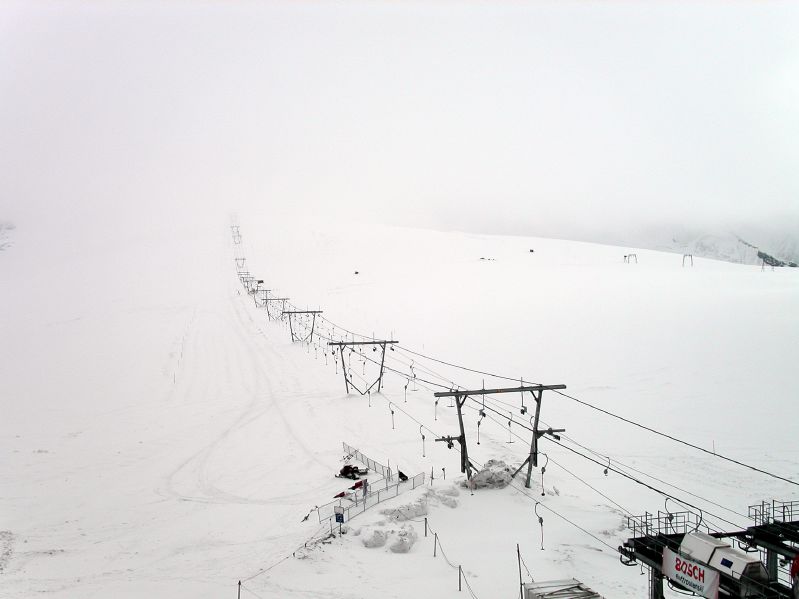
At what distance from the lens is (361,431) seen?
26391 millimetres

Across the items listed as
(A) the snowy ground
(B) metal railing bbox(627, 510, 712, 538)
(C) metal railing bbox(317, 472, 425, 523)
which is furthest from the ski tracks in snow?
(B) metal railing bbox(627, 510, 712, 538)

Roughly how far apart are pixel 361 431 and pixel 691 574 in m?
17.1

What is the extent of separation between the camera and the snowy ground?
608 inches

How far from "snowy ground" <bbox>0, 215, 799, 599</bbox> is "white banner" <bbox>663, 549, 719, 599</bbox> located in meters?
3.16

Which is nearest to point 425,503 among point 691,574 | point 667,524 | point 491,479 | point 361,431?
point 491,479

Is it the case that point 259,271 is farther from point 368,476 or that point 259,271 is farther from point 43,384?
point 368,476

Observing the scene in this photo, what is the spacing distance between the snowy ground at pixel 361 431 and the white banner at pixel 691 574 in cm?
316

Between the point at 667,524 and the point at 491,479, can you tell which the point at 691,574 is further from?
the point at 491,479

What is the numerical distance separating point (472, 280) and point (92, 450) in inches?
1944

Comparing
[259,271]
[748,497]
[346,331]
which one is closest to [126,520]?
[748,497]

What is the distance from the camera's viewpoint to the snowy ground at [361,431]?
15.5 meters

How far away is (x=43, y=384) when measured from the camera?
113 ft

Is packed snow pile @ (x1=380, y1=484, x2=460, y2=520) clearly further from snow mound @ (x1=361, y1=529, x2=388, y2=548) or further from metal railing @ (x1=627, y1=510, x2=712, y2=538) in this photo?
metal railing @ (x1=627, y1=510, x2=712, y2=538)

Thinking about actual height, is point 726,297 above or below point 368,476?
above
